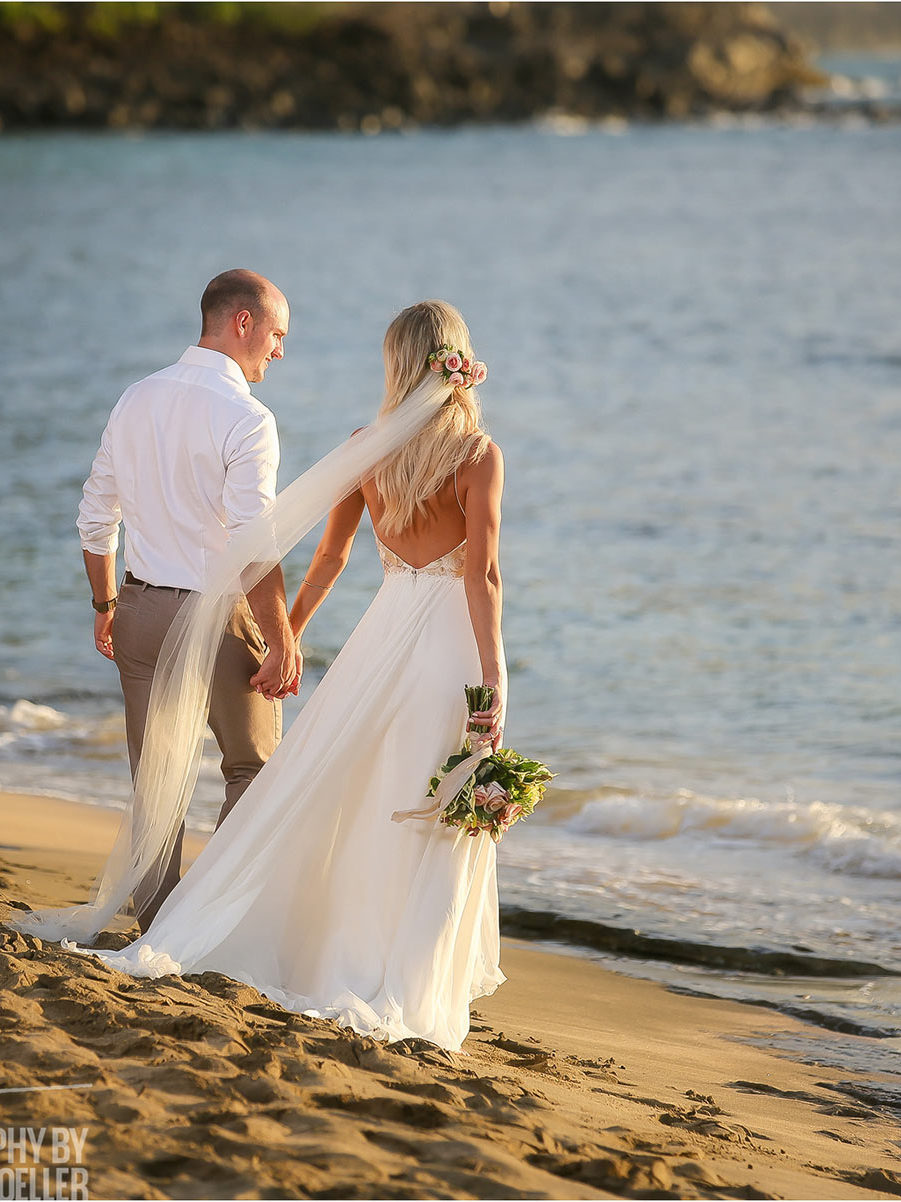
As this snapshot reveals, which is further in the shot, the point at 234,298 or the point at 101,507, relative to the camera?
the point at 101,507

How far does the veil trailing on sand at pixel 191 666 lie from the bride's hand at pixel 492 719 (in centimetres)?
69

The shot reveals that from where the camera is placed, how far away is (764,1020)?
4973 mm

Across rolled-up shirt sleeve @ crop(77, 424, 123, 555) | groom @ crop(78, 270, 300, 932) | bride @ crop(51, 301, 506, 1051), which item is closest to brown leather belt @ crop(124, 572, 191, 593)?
groom @ crop(78, 270, 300, 932)

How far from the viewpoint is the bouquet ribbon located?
3980 mm

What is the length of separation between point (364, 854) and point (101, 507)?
1277mm

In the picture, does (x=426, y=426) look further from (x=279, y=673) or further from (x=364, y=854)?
(x=364, y=854)

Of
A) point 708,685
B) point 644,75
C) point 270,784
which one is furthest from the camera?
point 644,75

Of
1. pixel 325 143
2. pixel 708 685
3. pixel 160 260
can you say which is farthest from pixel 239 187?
pixel 708 685

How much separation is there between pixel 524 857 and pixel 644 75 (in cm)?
9692

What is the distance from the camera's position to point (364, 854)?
414cm

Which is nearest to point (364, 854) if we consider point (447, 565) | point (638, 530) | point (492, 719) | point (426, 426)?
point (492, 719)

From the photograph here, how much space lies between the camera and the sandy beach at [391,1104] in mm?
2994

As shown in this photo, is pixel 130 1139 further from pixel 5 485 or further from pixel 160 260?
pixel 160 260

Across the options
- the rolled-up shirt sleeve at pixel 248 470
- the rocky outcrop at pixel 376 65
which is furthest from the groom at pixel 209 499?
the rocky outcrop at pixel 376 65
